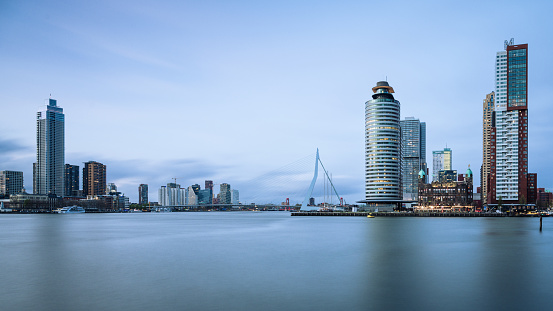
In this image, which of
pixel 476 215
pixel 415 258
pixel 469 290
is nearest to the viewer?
pixel 469 290

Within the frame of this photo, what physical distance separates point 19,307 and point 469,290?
30.1 m

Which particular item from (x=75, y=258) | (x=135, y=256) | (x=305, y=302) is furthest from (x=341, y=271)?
(x=75, y=258)

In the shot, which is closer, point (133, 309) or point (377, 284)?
point (133, 309)

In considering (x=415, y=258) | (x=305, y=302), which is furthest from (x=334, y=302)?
(x=415, y=258)

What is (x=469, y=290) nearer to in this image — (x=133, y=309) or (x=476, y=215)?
(x=133, y=309)

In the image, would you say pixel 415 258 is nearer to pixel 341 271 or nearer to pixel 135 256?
pixel 341 271

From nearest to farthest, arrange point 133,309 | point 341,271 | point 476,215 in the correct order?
point 133,309
point 341,271
point 476,215

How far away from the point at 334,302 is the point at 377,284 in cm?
686

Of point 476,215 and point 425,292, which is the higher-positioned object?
point 425,292

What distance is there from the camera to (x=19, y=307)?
84.1ft

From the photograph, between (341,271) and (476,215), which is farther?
(476,215)

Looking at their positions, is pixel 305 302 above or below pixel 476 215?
above

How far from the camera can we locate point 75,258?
46781mm

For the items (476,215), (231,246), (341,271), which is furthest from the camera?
(476,215)
